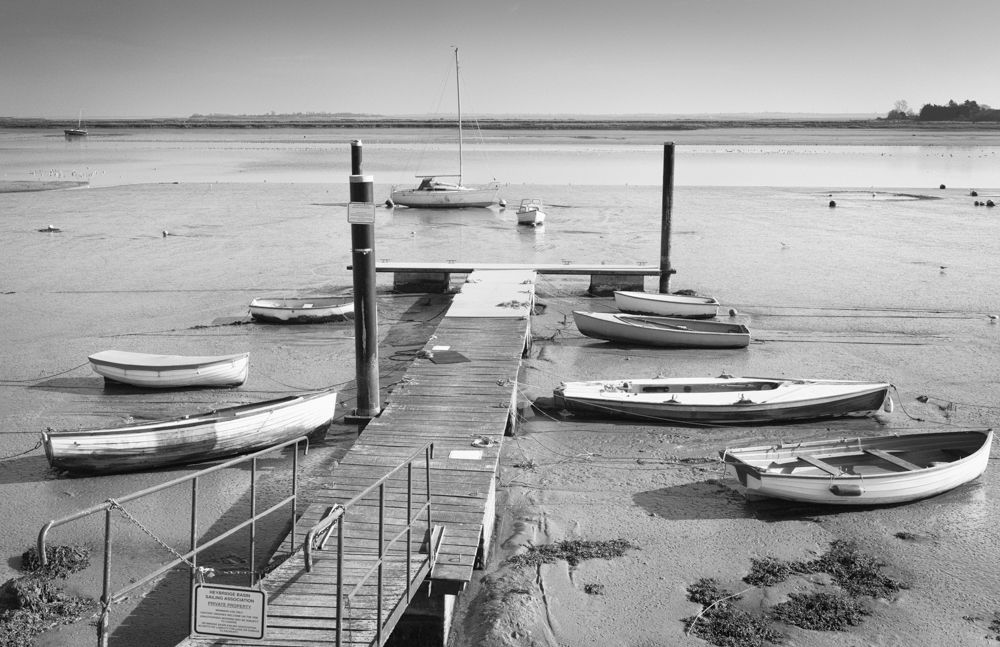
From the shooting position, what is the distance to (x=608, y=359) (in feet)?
57.6

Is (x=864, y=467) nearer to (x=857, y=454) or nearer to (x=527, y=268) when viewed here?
(x=857, y=454)

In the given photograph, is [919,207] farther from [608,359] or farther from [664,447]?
[664,447]

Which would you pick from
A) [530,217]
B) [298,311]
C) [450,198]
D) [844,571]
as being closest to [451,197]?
[450,198]

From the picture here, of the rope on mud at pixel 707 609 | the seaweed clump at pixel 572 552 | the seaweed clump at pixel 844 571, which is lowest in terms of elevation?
the rope on mud at pixel 707 609

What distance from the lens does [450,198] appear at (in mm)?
43781

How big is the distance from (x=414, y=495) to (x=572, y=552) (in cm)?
184

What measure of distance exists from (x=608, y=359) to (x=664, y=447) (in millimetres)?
4685

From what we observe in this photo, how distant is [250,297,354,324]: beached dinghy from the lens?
1956 centimetres

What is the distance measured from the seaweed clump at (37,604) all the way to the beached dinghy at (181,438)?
7.42 feet

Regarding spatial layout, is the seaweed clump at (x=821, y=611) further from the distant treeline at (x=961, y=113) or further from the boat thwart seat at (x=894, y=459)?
Answer: the distant treeline at (x=961, y=113)

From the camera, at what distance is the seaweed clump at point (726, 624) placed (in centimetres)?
824

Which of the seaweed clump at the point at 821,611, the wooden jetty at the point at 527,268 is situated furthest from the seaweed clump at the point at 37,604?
the wooden jetty at the point at 527,268

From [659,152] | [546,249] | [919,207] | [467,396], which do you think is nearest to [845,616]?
[467,396]

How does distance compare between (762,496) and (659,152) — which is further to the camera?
(659,152)
